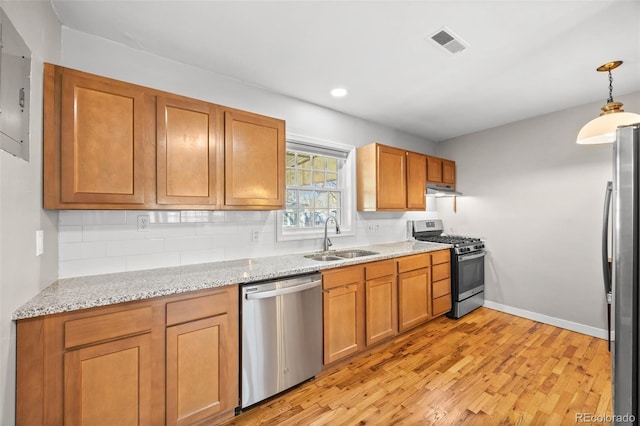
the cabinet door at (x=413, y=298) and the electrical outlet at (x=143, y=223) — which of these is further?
the cabinet door at (x=413, y=298)

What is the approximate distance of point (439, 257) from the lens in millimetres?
3432

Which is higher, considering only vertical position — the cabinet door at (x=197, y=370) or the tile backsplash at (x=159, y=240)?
the tile backsplash at (x=159, y=240)

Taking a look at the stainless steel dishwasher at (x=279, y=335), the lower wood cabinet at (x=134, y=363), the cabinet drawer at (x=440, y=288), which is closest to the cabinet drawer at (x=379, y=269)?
the stainless steel dishwasher at (x=279, y=335)

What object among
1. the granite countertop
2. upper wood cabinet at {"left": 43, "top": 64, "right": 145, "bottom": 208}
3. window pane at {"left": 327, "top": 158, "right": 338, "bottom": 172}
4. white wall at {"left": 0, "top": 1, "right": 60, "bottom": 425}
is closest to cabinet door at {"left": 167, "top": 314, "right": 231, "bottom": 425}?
the granite countertop

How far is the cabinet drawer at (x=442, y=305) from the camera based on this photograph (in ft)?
11.0

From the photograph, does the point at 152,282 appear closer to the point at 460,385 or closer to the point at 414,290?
the point at 460,385

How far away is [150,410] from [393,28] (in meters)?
2.84

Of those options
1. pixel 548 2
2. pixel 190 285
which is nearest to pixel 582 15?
pixel 548 2

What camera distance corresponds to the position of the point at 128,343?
1.49 meters

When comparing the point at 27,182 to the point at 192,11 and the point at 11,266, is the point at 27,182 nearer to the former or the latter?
the point at 11,266

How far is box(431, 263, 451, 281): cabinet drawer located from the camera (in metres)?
3.35

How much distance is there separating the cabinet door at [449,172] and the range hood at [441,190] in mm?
98

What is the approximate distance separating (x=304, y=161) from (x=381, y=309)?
1834mm

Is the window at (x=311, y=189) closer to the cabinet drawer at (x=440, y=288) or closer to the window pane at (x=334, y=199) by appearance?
the window pane at (x=334, y=199)
